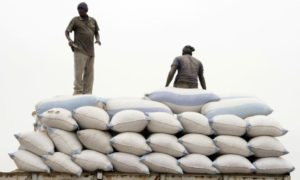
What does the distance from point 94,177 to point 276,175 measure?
1589 millimetres

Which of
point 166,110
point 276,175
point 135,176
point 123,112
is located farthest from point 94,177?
point 276,175

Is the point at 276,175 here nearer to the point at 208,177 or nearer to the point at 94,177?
the point at 208,177

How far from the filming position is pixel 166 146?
4.68 metres

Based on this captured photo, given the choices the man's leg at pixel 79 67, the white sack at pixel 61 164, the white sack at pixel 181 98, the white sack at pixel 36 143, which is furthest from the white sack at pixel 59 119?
the man's leg at pixel 79 67

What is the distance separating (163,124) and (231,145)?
634 mm

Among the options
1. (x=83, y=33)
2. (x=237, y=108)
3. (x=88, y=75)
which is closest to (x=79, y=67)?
(x=88, y=75)

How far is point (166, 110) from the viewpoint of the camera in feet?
16.4

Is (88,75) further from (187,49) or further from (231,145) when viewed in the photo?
(231,145)

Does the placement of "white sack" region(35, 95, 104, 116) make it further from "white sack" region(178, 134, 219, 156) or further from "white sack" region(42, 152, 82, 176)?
"white sack" region(178, 134, 219, 156)

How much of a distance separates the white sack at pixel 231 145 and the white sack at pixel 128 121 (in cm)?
69

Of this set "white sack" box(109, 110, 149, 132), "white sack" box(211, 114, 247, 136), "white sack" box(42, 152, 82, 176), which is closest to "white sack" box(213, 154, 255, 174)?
"white sack" box(211, 114, 247, 136)

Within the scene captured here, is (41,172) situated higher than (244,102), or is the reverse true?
(244,102)

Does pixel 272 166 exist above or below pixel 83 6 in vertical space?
below

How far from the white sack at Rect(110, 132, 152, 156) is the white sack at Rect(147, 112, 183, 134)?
197 millimetres
